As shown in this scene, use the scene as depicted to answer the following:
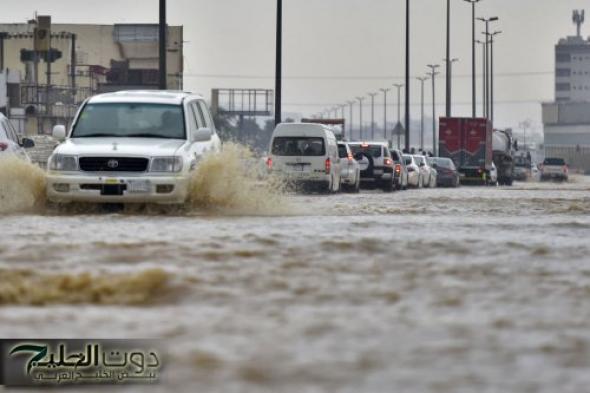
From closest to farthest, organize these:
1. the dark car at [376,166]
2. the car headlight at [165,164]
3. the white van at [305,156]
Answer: the car headlight at [165,164]
the white van at [305,156]
the dark car at [376,166]

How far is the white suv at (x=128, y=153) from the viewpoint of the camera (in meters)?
22.9

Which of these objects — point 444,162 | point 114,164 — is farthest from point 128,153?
point 444,162

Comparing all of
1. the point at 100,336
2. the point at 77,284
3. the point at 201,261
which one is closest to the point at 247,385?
the point at 100,336

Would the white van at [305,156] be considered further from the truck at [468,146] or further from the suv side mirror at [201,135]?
the truck at [468,146]

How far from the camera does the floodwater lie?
26.9ft

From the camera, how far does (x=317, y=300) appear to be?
37.2 feet

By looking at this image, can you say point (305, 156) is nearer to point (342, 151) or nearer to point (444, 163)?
point (342, 151)

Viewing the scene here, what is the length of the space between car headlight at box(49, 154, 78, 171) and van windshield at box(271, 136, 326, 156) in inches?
740

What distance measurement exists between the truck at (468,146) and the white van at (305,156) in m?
30.0

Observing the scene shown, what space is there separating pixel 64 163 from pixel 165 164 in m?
1.37

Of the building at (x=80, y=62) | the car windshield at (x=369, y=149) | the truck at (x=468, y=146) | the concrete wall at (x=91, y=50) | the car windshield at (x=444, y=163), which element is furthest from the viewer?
the concrete wall at (x=91, y=50)

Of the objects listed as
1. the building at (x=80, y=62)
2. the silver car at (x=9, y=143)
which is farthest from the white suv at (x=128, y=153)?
the building at (x=80, y=62)

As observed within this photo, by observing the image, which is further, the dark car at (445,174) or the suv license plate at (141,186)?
the dark car at (445,174)

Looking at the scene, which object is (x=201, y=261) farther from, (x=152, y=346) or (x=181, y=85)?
(x=181, y=85)
